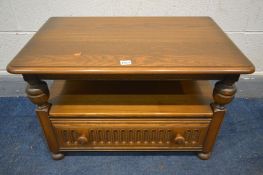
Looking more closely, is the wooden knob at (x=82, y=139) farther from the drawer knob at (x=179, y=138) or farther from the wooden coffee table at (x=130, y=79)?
the drawer knob at (x=179, y=138)

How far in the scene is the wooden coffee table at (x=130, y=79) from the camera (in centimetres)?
68

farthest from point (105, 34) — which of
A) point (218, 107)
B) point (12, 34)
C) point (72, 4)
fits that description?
point (12, 34)

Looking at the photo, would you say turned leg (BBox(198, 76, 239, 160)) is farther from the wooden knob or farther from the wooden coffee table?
the wooden knob

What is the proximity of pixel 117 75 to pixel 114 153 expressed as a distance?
1.60 ft

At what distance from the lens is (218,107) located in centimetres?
81

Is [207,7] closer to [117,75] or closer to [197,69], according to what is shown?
[197,69]

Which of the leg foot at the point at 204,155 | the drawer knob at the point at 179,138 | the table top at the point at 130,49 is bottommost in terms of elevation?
the leg foot at the point at 204,155

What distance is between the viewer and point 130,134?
2.96 feet

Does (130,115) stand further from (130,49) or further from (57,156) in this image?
(57,156)

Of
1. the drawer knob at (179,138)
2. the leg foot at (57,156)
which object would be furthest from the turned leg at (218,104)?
the leg foot at (57,156)

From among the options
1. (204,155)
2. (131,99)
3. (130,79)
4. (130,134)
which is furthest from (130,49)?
(204,155)

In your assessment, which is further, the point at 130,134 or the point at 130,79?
the point at 130,134

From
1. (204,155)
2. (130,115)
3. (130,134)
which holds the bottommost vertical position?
(204,155)

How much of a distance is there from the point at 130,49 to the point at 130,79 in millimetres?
113
